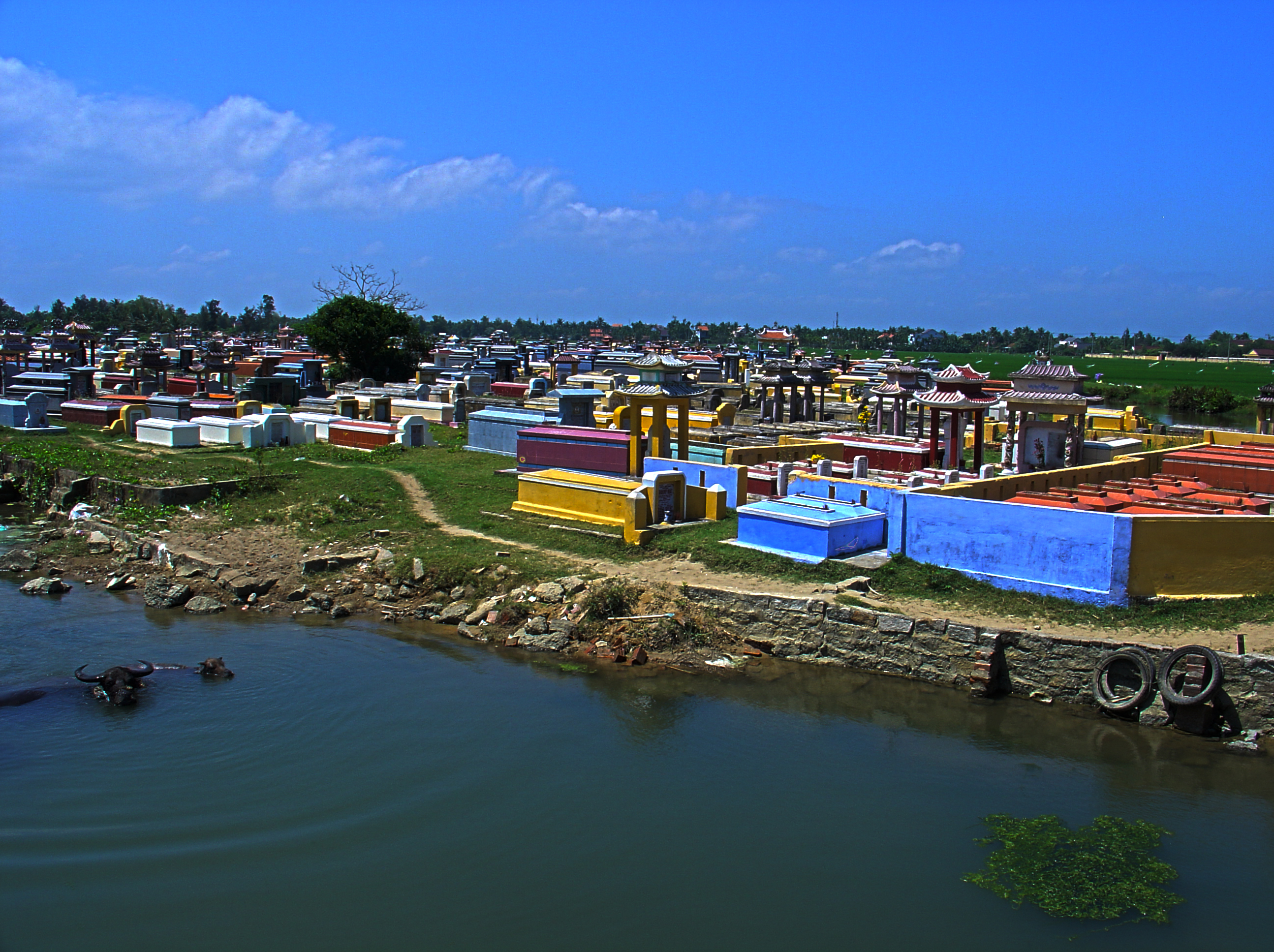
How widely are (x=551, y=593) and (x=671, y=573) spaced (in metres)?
2.36

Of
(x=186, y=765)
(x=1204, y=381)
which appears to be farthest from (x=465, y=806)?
(x=1204, y=381)

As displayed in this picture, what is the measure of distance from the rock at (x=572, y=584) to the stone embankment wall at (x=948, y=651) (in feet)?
8.07

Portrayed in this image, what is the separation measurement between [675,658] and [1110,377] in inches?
4436

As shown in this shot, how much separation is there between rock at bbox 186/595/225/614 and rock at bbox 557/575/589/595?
22.7 ft

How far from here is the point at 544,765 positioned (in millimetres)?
12773

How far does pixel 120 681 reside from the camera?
14414 millimetres

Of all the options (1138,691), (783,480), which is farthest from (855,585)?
(783,480)

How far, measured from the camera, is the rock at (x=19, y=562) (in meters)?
22.0

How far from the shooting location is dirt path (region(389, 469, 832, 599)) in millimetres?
17141

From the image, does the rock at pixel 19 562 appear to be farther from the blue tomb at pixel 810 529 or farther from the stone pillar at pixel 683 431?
the blue tomb at pixel 810 529

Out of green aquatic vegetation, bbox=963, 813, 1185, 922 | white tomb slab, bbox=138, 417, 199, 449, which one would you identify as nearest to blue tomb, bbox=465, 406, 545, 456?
white tomb slab, bbox=138, 417, 199, 449

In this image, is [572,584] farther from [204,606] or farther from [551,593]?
[204,606]

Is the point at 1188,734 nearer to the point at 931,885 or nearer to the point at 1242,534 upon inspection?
the point at 1242,534

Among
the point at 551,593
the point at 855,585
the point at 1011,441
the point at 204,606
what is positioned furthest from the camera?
the point at 1011,441
